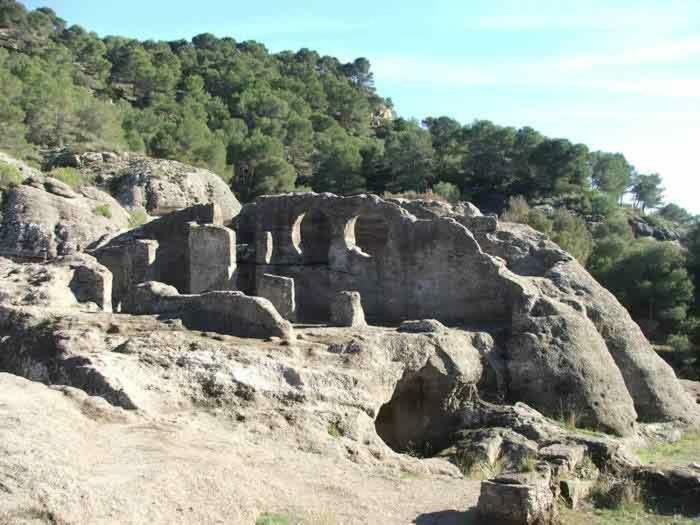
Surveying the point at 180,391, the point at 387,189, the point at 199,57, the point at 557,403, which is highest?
the point at 199,57

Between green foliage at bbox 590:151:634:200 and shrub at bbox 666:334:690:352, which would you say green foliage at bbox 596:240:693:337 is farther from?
green foliage at bbox 590:151:634:200

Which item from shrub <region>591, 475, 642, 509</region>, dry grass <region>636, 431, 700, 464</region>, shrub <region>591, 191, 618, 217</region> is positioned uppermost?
shrub <region>591, 191, 618, 217</region>

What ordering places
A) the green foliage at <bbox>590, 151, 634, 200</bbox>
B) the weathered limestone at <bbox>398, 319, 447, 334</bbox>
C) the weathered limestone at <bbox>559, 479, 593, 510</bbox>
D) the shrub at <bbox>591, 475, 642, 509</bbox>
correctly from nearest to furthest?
the weathered limestone at <bbox>559, 479, 593, 510</bbox> < the shrub at <bbox>591, 475, 642, 509</bbox> < the weathered limestone at <bbox>398, 319, 447, 334</bbox> < the green foliage at <bbox>590, 151, 634, 200</bbox>

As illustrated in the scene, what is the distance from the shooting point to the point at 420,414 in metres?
16.4

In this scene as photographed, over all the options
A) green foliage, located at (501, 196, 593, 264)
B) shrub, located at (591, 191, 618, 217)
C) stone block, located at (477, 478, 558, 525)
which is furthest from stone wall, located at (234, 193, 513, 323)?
shrub, located at (591, 191, 618, 217)

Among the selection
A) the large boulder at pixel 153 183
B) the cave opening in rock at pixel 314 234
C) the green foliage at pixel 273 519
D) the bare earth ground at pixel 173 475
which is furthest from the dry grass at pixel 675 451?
the large boulder at pixel 153 183

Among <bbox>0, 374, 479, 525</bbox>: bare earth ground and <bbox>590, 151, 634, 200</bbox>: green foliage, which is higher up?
<bbox>590, 151, 634, 200</bbox>: green foliage

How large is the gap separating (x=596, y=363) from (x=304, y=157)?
43.3 meters

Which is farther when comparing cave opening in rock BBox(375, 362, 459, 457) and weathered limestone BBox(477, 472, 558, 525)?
cave opening in rock BBox(375, 362, 459, 457)

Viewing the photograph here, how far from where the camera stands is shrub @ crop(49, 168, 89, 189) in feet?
108

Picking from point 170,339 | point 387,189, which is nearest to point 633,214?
point 387,189

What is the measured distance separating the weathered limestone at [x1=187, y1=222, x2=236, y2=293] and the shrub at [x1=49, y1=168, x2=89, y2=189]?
1340 centimetres

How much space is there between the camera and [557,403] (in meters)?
17.1

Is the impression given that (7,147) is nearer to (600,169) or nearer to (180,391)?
(180,391)
